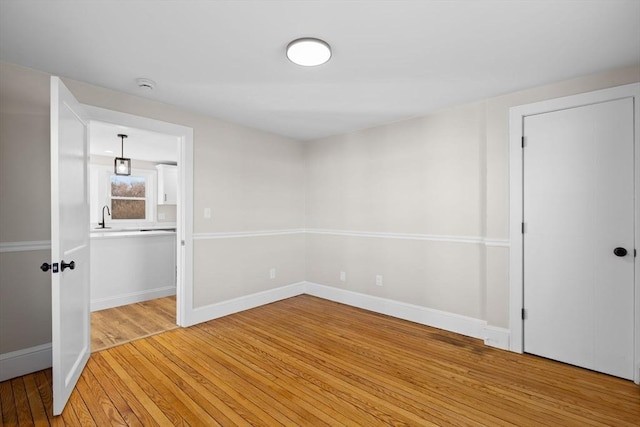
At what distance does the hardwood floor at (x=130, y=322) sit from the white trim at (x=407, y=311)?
2015 mm

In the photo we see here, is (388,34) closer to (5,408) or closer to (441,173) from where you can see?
(441,173)

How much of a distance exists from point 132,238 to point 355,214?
3064 millimetres

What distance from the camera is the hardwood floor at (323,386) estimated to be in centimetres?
194

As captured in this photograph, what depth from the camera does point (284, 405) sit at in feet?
6.74

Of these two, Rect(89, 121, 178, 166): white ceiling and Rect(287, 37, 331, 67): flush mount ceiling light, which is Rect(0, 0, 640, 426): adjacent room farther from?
Rect(89, 121, 178, 166): white ceiling

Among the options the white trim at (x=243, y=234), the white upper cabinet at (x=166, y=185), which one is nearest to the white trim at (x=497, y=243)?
the white trim at (x=243, y=234)

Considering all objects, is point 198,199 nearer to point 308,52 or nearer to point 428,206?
point 308,52

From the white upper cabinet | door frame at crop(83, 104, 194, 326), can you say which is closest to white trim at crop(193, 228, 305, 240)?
door frame at crop(83, 104, 194, 326)

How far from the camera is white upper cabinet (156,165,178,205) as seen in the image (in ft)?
21.3

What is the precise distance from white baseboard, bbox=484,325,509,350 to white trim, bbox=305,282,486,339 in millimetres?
80

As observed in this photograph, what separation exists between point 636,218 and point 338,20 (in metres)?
2.61

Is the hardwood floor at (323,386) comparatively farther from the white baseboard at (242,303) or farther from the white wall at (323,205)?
the white wall at (323,205)

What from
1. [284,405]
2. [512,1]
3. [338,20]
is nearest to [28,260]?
[284,405]

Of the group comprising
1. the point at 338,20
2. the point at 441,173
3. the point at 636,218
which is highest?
the point at 338,20
